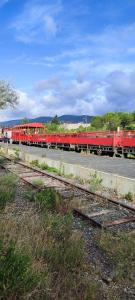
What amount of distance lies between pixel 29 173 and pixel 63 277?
12180mm

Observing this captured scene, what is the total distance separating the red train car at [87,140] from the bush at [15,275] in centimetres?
2035

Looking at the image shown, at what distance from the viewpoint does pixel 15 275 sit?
3990mm

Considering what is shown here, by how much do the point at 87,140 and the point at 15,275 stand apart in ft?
87.0

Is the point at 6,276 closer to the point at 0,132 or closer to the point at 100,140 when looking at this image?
the point at 100,140

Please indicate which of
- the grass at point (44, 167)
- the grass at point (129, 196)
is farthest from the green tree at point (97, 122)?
the grass at point (129, 196)

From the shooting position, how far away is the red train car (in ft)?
83.7

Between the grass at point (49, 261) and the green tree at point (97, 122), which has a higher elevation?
the green tree at point (97, 122)

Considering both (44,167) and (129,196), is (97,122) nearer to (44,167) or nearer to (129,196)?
(44,167)

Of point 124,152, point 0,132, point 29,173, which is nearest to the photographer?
point 29,173

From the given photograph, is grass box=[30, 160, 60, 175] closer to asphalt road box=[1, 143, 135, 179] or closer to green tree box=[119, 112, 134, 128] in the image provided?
asphalt road box=[1, 143, 135, 179]

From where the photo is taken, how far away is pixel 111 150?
26766 mm

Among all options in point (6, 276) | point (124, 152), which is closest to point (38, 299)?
point (6, 276)

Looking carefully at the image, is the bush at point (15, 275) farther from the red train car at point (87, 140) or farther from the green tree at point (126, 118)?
the green tree at point (126, 118)

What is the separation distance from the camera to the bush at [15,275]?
383 centimetres
